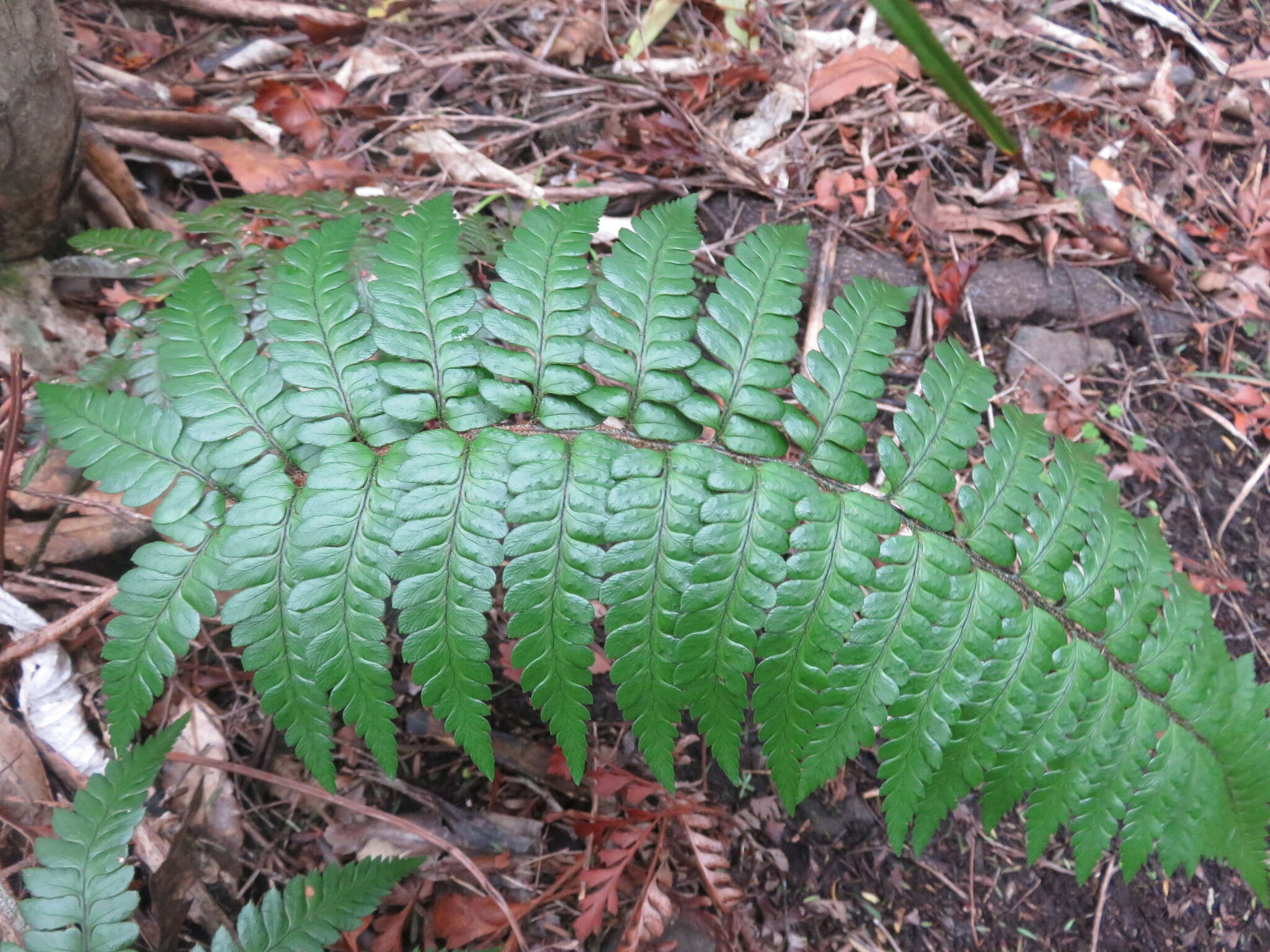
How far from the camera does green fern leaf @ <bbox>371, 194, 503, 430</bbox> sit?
1663 millimetres

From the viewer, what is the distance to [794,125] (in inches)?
132

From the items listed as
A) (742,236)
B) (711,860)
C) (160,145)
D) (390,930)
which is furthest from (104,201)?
(711,860)

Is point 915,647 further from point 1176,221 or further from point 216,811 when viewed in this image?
point 1176,221

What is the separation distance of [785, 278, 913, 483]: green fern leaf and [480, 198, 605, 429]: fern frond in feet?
1.60

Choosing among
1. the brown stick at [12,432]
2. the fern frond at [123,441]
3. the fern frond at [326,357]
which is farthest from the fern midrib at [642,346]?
the brown stick at [12,432]

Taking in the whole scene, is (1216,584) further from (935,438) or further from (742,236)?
(742,236)

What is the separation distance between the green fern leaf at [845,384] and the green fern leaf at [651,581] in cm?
29

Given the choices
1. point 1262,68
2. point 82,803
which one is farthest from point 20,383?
point 1262,68

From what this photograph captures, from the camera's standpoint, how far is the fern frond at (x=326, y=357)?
5.40ft

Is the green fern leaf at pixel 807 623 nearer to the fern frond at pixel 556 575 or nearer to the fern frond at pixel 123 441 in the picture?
the fern frond at pixel 556 575

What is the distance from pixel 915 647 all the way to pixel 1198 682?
31.3 inches

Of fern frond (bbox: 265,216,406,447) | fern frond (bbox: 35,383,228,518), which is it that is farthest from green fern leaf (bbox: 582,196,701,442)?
fern frond (bbox: 35,383,228,518)

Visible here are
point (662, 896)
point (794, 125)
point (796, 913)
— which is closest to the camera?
point (662, 896)

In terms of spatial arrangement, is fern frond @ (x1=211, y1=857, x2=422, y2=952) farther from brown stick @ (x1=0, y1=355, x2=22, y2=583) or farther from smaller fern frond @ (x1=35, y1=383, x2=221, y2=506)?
brown stick @ (x1=0, y1=355, x2=22, y2=583)
